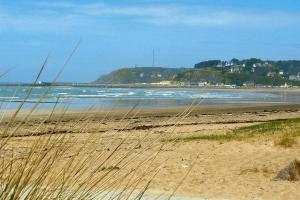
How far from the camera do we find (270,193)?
8555mm

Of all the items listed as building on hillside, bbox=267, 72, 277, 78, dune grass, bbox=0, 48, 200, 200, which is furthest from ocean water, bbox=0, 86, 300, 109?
building on hillside, bbox=267, 72, 277, 78

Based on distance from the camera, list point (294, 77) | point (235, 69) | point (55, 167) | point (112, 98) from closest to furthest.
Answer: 1. point (55, 167)
2. point (112, 98)
3. point (235, 69)
4. point (294, 77)

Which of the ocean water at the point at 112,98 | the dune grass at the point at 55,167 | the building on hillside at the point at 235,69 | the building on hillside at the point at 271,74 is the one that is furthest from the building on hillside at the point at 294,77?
the dune grass at the point at 55,167

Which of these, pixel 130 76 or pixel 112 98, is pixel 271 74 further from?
pixel 130 76

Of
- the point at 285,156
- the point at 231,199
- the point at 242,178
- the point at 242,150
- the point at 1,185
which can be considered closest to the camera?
the point at 1,185

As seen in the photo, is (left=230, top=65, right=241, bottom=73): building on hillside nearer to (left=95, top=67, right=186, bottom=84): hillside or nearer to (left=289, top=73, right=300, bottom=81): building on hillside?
(left=289, top=73, right=300, bottom=81): building on hillside

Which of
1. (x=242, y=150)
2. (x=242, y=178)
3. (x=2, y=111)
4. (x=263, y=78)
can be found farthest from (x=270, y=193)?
(x=263, y=78)

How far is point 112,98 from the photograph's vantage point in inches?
1702

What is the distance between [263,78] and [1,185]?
585 ft

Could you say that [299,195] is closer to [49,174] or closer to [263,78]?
[49,174]

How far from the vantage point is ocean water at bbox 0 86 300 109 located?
2.44 m

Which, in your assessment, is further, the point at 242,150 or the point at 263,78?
the point at 263,78

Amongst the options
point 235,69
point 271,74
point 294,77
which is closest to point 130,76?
point 235,69

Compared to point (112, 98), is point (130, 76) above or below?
above
